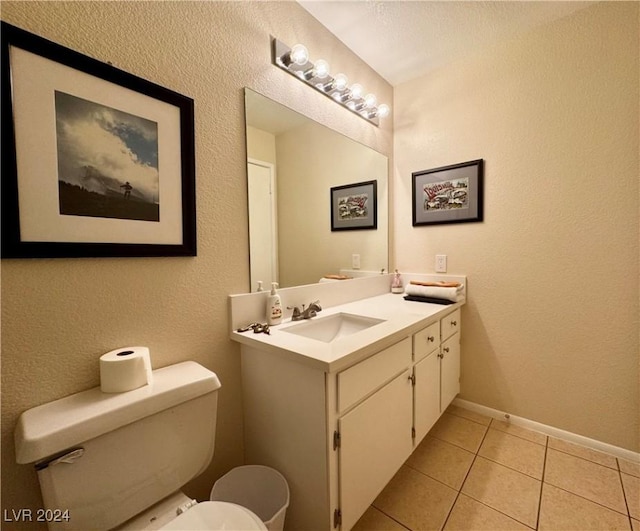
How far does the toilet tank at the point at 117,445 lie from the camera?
2.20ft

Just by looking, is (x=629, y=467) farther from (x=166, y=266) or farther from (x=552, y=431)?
(x=166, y=266)

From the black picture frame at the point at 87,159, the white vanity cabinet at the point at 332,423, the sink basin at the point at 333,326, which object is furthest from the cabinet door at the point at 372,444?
the black picture frame at the point at 87,159

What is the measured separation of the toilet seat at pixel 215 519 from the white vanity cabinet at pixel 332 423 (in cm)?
27

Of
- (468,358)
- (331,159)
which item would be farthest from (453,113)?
(468,358)

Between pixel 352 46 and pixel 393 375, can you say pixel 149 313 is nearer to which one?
pixel 393 375

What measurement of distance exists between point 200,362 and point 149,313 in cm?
28

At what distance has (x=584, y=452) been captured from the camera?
1.56m

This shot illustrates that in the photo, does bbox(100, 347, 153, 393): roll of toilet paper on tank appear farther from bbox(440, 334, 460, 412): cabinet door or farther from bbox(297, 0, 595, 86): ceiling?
bbox(297, 0, 595, 86): ceiling

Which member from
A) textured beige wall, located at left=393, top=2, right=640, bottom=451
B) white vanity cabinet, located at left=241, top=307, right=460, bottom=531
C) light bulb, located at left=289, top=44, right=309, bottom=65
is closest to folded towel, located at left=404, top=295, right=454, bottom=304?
textured beige wall, located at left=393, top=2, right=640, bottom=451

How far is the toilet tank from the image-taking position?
670 millimetres

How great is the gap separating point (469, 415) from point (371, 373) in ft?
4.39

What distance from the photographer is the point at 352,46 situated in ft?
5.75

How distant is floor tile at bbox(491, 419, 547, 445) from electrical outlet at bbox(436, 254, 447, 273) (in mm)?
1041

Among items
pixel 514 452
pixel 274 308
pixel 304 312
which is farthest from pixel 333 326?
pixel 514 452
